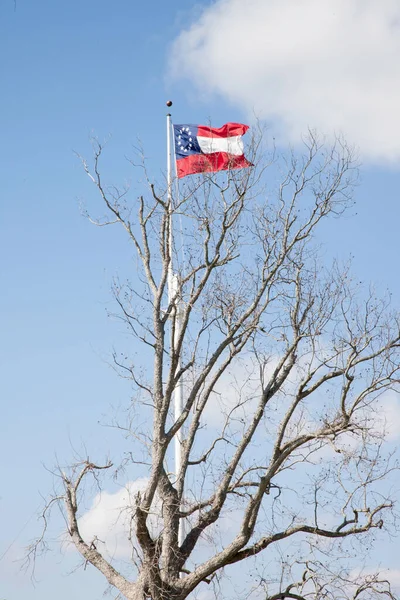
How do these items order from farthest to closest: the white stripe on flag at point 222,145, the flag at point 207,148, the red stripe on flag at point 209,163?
the white stripe on flag at point 222,145
the flag at point 207,148
the red stripe on flag at point 209,163

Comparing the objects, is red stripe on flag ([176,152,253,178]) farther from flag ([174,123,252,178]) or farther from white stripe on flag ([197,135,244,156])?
white stripe on flag ([197,135,244,156])

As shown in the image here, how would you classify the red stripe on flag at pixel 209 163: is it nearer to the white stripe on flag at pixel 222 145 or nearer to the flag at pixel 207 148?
the flag at pixel 207 148

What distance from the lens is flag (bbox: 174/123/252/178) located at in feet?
60.6

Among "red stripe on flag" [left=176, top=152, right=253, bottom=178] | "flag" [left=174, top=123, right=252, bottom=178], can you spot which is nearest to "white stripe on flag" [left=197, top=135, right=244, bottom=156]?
"flag" [left=174, top=123, right=252, bottom=178]

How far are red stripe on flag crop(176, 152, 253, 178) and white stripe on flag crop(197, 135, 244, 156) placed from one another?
0.17 meters

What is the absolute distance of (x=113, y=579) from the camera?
54.9ft

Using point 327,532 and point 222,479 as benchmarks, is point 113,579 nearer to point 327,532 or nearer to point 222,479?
point 222,479

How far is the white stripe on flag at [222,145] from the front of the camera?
18731mm

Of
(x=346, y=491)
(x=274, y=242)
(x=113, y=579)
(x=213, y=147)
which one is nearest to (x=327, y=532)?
(x=346, y=491)

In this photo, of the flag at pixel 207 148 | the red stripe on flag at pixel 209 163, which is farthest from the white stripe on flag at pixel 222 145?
the red stripe on flag at pixel 209 163

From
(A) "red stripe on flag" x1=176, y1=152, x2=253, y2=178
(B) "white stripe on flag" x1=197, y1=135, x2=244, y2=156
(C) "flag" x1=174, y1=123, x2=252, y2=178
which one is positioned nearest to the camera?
(A) "red stripe on flag" x1=176, y1=152, x2=253, y2=178

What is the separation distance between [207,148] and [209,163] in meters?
2.07

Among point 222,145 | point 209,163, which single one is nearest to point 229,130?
point 222,145

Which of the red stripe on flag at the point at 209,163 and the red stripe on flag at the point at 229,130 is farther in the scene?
the red stripe on flag at the point at 229,130
